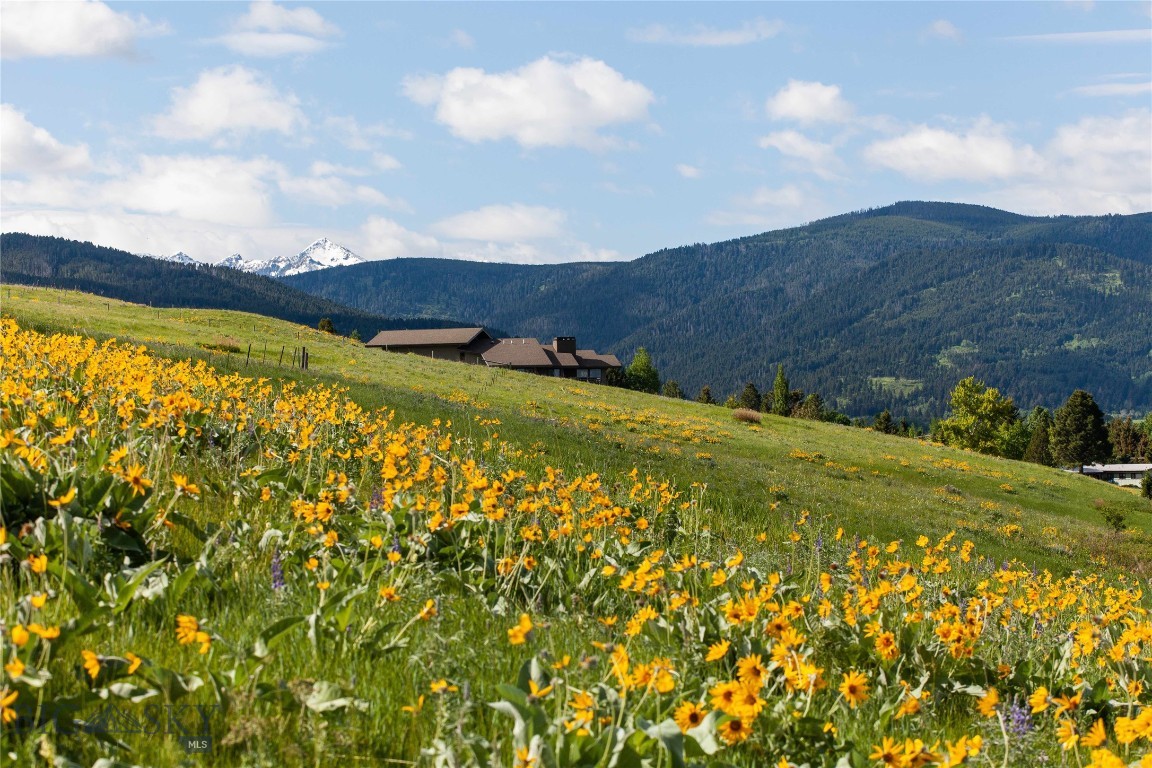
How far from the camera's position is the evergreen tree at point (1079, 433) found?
111 metres

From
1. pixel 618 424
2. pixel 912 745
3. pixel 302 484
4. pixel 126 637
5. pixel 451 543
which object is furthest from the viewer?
pixel 618 424

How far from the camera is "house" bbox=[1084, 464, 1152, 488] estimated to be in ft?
496

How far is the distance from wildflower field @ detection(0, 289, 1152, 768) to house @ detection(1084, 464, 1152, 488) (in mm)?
164888

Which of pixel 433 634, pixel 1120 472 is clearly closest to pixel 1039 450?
pixel 1120 472

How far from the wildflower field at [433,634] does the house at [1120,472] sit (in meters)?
165

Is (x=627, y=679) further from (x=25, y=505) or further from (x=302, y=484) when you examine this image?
(x=302, y=484)

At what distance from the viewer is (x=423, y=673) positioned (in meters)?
4.05

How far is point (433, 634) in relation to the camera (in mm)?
4031

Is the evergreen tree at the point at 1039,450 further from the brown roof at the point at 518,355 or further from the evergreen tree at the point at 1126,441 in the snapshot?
the brown roof at the point at 518,355

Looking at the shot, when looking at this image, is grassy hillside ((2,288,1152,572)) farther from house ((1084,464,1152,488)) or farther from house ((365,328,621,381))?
house ((1084,464,1152,488))

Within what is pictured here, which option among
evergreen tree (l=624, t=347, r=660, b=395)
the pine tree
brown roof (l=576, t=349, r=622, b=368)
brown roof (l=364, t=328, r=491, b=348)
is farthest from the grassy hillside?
brown roof (l=576, t=349, r=622, b=368)

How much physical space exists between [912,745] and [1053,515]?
39.8 metres

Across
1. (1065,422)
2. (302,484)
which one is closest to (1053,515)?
(302,484)

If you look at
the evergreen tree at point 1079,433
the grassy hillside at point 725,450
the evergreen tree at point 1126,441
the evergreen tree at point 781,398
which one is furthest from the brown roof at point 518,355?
the evergreen tree at point 1126,441
